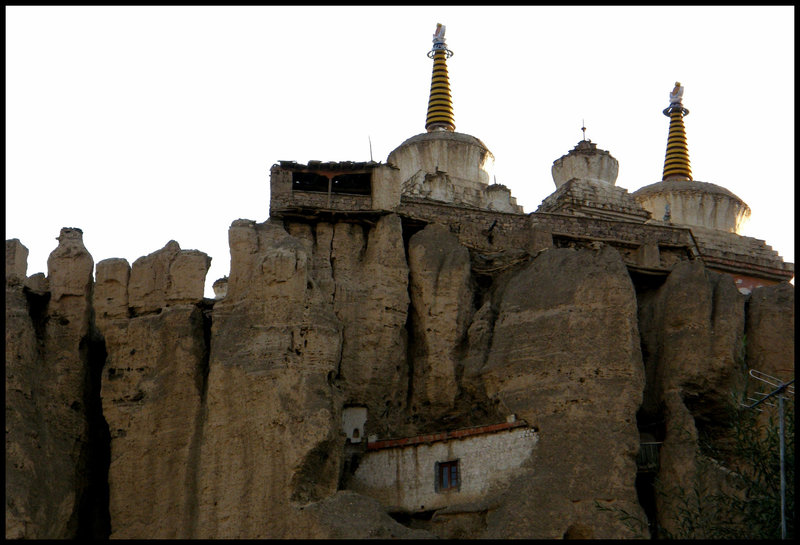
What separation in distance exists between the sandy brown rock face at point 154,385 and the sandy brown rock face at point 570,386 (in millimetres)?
7673

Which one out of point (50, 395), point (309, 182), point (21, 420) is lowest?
point (21, 420)

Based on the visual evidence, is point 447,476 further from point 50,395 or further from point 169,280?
point 50,395

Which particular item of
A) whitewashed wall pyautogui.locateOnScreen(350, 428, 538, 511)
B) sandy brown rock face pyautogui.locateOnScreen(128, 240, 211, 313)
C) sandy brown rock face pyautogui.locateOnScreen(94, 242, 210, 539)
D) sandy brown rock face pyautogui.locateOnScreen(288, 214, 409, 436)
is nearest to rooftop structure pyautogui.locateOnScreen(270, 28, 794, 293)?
sandy brown rock face pyautogui.locateOnScreen(288, 214, 409, 436)

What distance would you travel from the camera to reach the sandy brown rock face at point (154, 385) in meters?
39.2

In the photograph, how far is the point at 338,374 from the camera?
41.5m

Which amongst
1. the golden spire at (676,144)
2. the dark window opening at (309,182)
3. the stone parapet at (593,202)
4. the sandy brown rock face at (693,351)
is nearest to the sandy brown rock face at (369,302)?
the dark window opening at (309,182)

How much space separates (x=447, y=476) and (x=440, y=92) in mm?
21516

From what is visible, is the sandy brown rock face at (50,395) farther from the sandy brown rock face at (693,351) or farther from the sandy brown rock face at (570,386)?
the sandy brown rock face at (693,351)

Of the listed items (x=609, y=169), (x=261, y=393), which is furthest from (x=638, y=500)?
(x=609, y=169)

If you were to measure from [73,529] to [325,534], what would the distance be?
7.51 metres

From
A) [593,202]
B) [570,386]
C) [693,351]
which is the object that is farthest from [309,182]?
[693,351]

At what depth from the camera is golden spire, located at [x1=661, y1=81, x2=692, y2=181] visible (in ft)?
200

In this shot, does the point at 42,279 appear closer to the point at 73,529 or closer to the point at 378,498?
the point at 73,529

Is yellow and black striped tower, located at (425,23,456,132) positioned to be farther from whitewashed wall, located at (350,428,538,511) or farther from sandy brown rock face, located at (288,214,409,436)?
whitewashed wall, located at (350,428,538,511)
